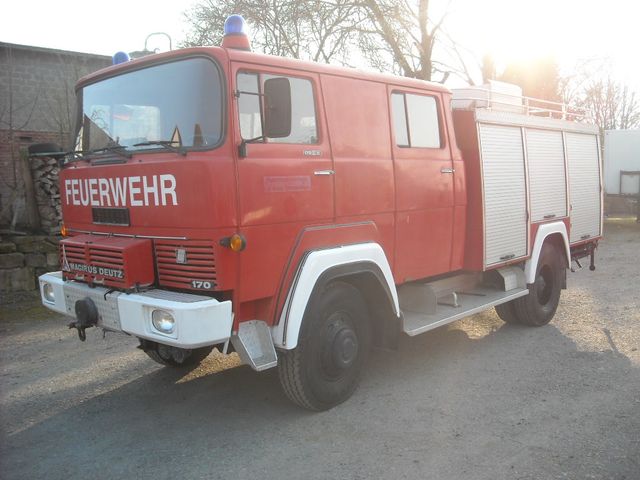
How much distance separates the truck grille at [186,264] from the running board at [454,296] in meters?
1.88

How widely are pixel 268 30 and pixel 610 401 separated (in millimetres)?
15309

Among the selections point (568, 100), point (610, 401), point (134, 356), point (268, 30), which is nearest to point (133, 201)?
point (134, 356)

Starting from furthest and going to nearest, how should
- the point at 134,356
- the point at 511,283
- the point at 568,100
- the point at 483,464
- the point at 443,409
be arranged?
the point at 568,100 → the point at 511,283 → the point at 134,356 → the point at 443,409 → the point at 483,464

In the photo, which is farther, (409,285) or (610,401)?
(409,285)

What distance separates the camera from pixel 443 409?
4379 millimetres

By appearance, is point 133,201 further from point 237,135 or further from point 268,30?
point 268,30

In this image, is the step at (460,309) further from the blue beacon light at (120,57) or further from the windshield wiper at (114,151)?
the blue beacon light at (120,57)

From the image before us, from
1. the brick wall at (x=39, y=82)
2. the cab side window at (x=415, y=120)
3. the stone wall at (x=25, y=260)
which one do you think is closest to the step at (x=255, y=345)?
the cab side window at (x=415, y=120)

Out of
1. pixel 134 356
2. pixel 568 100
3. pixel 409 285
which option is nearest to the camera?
pixel 409 285

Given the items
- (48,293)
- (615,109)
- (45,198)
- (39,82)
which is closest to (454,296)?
(48,293)

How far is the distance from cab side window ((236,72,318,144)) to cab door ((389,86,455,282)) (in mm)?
927

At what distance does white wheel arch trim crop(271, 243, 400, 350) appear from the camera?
12.8 feet

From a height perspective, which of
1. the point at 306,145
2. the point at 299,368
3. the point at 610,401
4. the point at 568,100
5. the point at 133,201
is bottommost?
the point at 610,401

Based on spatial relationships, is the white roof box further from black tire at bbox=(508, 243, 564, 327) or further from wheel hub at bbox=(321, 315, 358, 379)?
wheel hub at bbox=(321, 315, 358, 379)
